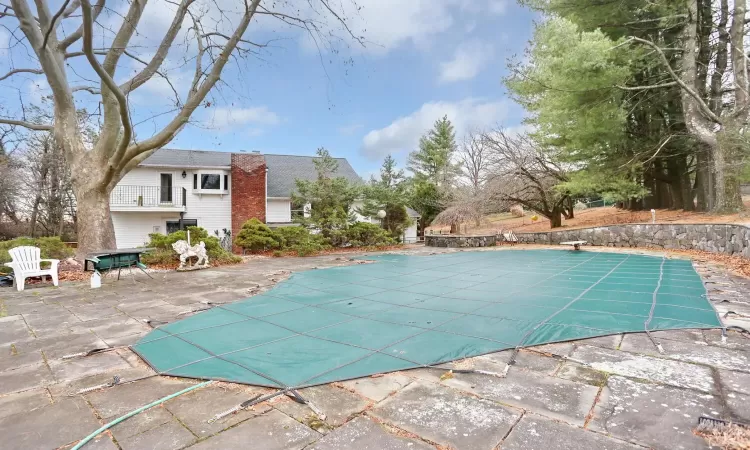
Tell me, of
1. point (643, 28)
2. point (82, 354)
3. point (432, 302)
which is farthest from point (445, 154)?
point (82, 354)

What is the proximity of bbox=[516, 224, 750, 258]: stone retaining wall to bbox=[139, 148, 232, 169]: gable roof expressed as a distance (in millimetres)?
14433

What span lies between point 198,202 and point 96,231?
8562mm

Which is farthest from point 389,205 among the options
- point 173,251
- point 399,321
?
point 399,321

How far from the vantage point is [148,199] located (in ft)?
55.8

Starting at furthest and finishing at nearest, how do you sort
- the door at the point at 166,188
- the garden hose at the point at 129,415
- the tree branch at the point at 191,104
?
the door at the point at 166,188
the tree branch at the point at 191,104
the garden hose at the point at 129,415

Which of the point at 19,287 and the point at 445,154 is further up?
the point at 445,154

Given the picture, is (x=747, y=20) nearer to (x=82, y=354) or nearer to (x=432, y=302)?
(x=432, y=302)

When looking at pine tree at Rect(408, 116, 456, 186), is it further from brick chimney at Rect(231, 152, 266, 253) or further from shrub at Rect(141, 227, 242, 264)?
shrub at Rect(141, 227, 242, 264)

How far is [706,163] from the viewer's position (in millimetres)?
11289

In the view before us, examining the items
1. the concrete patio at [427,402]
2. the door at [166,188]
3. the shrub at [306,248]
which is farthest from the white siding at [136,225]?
the concrete patio at [427,402]

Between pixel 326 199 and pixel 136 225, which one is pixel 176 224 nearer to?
pixel 136 225

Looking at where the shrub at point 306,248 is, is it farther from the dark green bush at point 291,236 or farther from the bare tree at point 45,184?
the bare tree at point 45,184

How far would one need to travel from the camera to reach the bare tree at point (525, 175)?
15703mm

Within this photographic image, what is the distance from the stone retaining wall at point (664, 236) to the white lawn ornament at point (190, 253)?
39.6 ft
